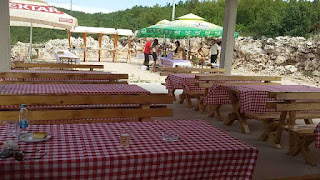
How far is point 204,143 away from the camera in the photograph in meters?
2.46

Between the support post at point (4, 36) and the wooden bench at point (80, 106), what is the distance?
400 centimetres

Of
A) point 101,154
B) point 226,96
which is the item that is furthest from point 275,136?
point 101,154

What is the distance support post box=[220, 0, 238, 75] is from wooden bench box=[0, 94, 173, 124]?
6615mm

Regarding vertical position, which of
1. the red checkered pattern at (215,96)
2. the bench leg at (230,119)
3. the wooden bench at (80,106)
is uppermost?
the wooden bench at (80,106)

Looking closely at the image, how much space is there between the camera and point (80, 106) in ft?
13.8

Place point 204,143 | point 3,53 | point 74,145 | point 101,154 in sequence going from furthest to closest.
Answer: point 3,53, point 204,143, point 74,145, point 101,154

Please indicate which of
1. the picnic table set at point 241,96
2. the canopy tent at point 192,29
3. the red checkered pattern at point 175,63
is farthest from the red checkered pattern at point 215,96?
the red checkered pattern at point 175,63

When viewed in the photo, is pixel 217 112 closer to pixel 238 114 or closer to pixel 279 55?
pixel 238 114

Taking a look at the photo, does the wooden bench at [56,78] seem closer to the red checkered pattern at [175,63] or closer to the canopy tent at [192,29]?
the canopy tent at [192,29]

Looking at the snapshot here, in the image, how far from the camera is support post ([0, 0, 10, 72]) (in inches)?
281

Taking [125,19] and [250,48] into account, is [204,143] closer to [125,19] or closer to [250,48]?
[250,48]

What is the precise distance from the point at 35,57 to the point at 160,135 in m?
20.8

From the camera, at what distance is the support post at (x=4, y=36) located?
7.12 metres

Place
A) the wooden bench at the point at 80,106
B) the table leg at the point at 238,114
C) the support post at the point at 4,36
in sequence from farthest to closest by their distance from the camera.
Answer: the support post at the point at 4,36 < the table leg at the point at 238,114 < the wooden bench at the point at 80,106
